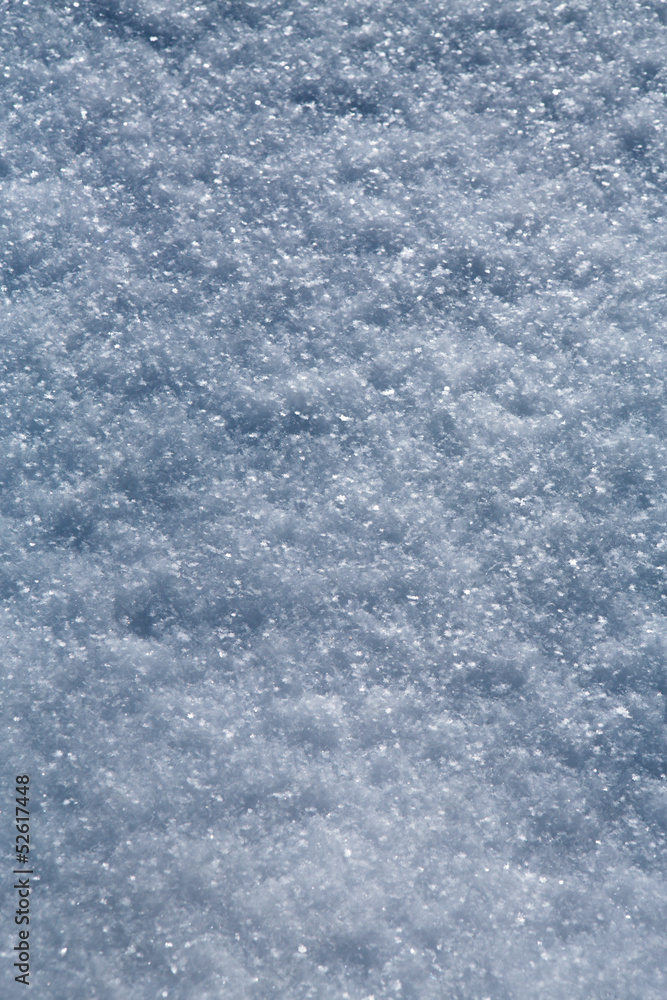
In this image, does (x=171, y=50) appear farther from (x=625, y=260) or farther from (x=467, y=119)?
(x=625, y=260)

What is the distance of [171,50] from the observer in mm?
877

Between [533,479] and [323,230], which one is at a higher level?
[323,230]

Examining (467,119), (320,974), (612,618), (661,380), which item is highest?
(467,119)

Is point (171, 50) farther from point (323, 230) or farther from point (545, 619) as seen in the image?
point (545, 619)

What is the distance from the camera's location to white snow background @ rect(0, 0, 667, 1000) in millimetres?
769

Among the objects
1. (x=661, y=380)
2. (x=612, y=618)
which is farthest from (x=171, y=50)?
(x=612, y=618)

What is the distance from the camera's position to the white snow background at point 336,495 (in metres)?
0.77

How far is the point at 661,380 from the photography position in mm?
823

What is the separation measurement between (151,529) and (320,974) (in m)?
0.47

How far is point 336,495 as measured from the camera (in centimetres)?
82

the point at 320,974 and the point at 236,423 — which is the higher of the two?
the point at 236,423

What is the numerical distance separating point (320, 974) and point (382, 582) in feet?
1.25

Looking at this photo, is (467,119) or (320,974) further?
(467,119)

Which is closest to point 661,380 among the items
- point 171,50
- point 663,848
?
point 663,848
